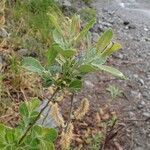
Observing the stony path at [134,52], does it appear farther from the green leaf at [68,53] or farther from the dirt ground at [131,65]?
the green leaf at [68,53]

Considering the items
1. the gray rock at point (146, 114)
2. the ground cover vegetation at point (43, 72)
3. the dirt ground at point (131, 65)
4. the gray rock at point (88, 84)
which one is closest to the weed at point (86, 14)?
the dirt ground at point (131, 65)

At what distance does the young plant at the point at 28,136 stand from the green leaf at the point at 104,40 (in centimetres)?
50

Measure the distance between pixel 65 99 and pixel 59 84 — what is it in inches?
94.4

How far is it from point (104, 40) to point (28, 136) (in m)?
0.60

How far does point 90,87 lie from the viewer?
170 inches

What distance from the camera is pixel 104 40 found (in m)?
1.52

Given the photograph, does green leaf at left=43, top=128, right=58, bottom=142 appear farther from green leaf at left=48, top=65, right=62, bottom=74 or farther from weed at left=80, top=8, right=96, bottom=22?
weed at left=80, top=8, right=96, bottom=22

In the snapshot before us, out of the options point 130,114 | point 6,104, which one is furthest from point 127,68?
point 6,104

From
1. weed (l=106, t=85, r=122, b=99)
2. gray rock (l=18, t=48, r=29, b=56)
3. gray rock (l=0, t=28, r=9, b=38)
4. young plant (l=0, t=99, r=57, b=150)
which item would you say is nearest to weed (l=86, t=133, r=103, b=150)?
weed (l=106, t=85, r=122, b=99)

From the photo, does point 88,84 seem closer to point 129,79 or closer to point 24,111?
point 129,79

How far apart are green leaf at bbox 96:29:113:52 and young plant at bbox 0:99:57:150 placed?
496 millimetres

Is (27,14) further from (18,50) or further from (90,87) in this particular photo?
(90,87)

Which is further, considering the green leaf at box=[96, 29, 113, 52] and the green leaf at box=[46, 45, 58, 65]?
the green leaf at box=[46, 45, 58, 65]

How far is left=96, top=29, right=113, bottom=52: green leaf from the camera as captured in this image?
151cm
